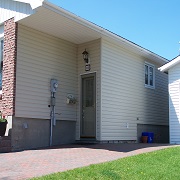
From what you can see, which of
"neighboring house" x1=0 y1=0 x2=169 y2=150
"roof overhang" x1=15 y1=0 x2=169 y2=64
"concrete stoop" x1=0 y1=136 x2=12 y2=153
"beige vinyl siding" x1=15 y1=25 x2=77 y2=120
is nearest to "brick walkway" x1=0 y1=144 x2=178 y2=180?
"concrete stoop" x1=0 y1=136 x2=12 y2=153

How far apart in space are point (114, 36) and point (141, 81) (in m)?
3.47

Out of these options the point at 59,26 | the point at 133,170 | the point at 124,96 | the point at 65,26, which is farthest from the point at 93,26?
the point at 133,170

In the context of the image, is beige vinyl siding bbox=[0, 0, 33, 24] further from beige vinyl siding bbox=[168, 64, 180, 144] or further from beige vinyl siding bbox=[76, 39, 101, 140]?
beige vinyl siding bbox=[168, 64, 180, 144]

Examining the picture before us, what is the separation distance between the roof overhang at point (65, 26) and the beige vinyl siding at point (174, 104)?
2.16 metres

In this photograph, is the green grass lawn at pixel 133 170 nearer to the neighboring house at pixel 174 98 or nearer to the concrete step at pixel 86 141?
the concrete step at pixel 86 141

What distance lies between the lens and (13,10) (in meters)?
11.2

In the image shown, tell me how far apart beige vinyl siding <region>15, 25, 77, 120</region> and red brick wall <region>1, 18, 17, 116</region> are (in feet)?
0.56

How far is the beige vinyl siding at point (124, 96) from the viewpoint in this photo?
12656 millimetres

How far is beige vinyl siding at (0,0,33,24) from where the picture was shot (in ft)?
34.6

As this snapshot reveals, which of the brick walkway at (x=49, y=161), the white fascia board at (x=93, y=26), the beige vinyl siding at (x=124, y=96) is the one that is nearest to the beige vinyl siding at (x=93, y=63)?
the beige vinyl siding at (x=124, y=96)

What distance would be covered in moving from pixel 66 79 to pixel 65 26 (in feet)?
7.66

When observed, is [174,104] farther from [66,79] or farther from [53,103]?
[53,103]

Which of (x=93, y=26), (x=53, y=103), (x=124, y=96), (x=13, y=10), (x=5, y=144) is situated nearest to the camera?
(x=5, y=144)

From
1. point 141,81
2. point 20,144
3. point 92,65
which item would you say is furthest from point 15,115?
point 141,81
